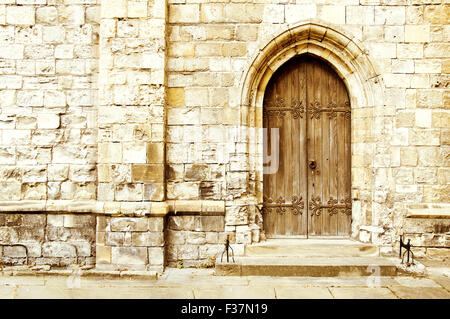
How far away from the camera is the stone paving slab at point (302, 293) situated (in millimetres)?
4223

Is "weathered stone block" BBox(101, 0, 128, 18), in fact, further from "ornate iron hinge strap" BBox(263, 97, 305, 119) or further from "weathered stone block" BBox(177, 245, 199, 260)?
"weathered stone block" BBox(177, 245, 199, 260)

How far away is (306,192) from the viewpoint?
5.65 m

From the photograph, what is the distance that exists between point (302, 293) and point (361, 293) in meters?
0.61

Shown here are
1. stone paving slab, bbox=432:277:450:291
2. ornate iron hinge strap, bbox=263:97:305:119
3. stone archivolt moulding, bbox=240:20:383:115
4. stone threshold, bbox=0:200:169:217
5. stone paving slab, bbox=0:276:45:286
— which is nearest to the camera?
stone paving slab, bbox=432:277:450:291

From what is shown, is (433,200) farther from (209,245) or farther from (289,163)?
(209,245)

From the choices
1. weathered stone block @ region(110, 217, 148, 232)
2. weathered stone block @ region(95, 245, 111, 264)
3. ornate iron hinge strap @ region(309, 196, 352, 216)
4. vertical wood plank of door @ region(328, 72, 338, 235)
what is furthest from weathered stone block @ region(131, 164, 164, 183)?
vertical wood plank of door @ region(328, 72, 338, 235)

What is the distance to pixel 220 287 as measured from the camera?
4.52 metres

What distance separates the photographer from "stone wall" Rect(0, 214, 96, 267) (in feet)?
17.4

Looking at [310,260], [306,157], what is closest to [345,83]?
[306,157]

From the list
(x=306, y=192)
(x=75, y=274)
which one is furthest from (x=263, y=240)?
(x=75, y=274)

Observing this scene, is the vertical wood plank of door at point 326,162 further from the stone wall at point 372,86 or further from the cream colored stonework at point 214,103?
the stone wall at point 372,86

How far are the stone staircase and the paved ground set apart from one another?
0.10 metres

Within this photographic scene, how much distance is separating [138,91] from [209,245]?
208cm

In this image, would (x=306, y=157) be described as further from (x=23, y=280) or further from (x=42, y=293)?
(x=23, y=280)
